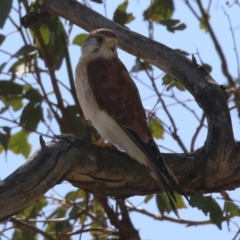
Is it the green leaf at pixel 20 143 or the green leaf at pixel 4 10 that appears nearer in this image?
the green leaf at pixel 4 10

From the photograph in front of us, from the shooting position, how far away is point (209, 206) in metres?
4.48

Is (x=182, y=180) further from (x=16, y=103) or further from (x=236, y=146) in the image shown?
(x=16, y=103)

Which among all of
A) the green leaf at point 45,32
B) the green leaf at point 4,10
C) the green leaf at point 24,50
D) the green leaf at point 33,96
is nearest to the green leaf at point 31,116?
the green leaf at point 33,96

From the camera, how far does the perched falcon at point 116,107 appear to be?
153 inches

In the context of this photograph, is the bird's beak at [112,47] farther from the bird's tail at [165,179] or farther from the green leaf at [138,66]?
the bird's tail at [165,179]

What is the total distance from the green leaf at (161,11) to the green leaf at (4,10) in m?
1.26

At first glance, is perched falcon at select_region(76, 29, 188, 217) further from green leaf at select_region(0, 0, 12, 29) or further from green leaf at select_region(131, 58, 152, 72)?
green leaf at select_region(0, 0, 12, 29)

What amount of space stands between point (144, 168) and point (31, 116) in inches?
47.9

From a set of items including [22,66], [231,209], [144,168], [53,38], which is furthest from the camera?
[22,66]

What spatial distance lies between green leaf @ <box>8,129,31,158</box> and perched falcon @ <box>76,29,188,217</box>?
2.21 ft

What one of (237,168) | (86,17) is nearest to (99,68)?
(86,17)

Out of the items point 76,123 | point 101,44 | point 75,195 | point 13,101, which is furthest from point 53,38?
point 75,195

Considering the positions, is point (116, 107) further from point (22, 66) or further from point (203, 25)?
point (203, 25)

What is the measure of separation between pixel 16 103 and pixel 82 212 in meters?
0.84
